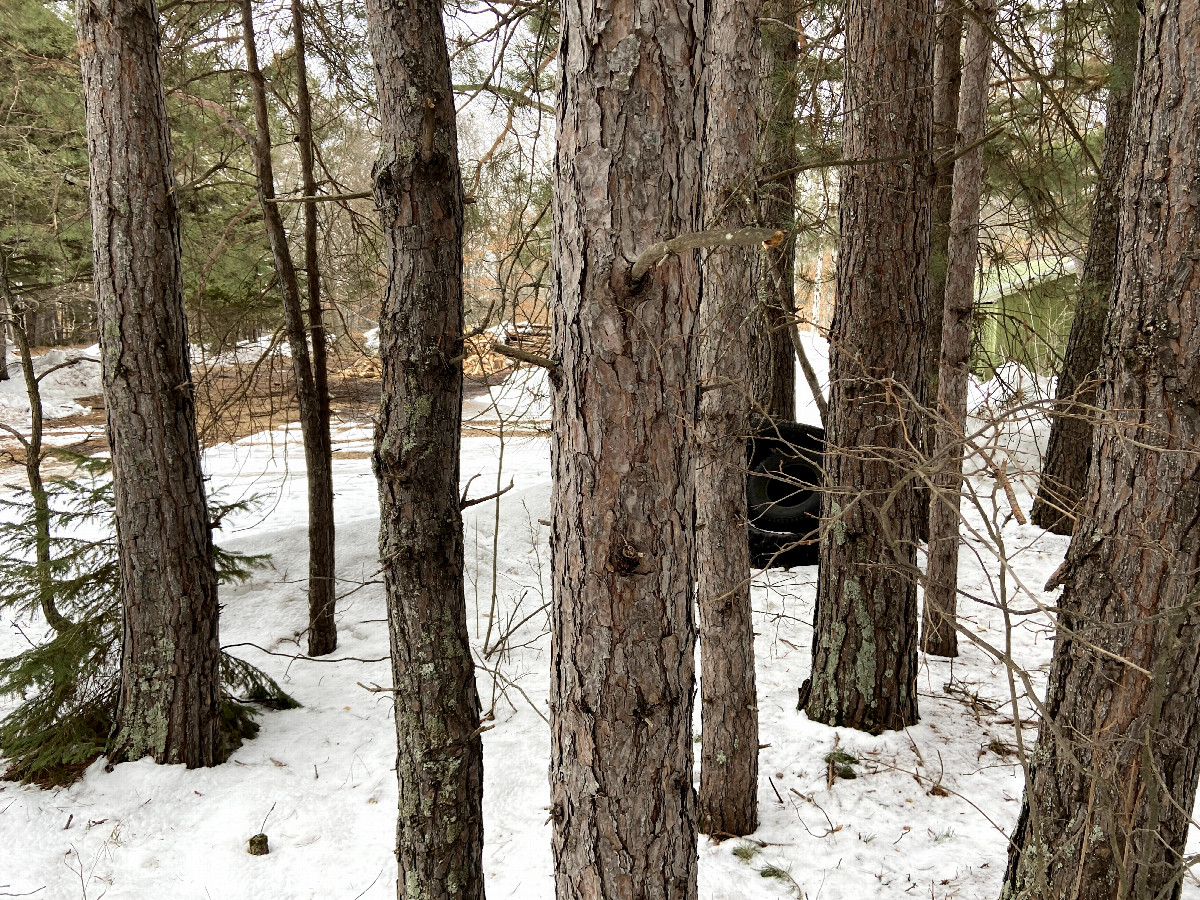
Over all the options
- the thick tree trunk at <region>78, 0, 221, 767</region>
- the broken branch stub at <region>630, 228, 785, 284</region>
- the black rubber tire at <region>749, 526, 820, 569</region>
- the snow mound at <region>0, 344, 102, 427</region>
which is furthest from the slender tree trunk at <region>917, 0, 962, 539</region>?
the snow mound at <region>0, 344, 102, 427</region>

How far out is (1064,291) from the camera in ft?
23.6

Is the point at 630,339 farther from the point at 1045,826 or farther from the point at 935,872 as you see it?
the point at 935,872

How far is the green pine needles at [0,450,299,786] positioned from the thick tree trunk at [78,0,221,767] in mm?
232

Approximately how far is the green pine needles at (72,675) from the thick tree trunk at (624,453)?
135 inches

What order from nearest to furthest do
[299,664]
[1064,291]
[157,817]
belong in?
1. [157,817]
2. [299,664]
3. [1064,291]

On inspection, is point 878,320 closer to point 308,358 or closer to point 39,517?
point 308,358

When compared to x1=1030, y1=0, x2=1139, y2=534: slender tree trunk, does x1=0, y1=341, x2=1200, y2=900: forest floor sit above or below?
below

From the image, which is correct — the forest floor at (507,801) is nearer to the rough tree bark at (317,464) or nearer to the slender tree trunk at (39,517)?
the rough tree bark at (317,464)

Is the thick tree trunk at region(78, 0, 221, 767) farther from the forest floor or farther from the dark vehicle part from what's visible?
the dark vehicle part

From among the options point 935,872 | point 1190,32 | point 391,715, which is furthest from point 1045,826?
point 391,715

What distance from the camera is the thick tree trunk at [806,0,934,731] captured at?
3.98m

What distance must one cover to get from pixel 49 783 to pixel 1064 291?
851 centimetres

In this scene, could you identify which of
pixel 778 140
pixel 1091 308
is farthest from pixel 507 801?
pixel 1091 308

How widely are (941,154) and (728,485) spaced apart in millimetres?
2717
